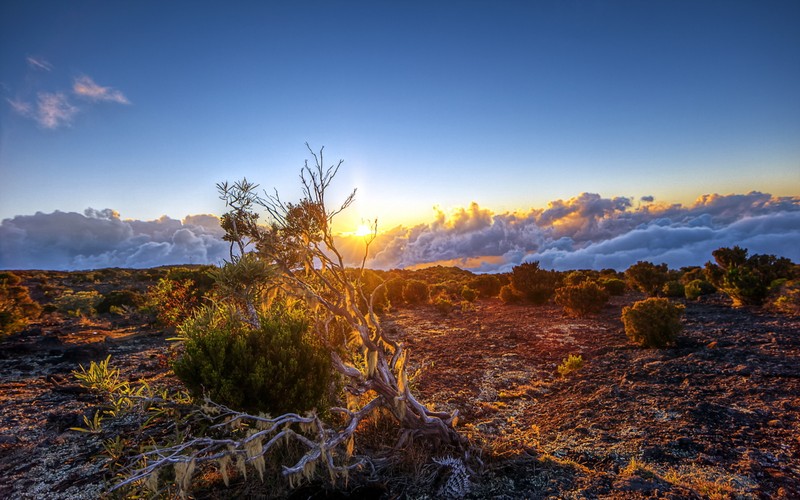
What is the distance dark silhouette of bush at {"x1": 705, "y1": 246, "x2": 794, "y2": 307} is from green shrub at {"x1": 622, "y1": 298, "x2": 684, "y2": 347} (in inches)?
307

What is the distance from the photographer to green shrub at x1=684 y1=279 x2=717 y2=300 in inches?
839

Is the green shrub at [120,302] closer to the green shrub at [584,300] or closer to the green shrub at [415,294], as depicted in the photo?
the green shrub at [415,294]

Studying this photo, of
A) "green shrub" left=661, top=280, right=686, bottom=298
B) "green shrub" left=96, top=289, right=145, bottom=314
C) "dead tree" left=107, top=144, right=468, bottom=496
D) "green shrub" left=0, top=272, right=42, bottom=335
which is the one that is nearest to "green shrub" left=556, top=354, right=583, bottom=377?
"dead tree" left=107, top=144, right=468, bottom=496

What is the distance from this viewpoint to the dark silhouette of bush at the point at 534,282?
24.9 metres

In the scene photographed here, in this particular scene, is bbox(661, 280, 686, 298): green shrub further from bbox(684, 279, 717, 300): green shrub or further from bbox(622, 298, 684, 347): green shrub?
bbox(622, 298, 684, 347): green shrub

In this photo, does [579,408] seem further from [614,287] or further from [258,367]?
[614,287]

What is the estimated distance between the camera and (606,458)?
5941mm

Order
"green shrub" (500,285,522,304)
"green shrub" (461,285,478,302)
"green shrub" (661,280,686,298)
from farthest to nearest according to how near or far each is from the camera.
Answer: "green shrub" (461,285,478,302) < "green shrub" (500,285,522,304) < "green shrub" (661,280,686,298)

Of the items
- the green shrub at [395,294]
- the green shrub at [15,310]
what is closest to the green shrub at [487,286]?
the green shrub at [395,294]

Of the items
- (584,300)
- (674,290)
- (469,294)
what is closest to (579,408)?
(584,300)

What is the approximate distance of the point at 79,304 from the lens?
24.8 meters

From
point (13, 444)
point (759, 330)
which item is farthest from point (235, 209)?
point (759, 330)

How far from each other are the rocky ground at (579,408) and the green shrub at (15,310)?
2.76ft

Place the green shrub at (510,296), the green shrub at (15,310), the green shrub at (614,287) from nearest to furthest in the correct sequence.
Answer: the green shrub at (15,310) < the green shrub at (510,296) < the green shrub at (614,287)
